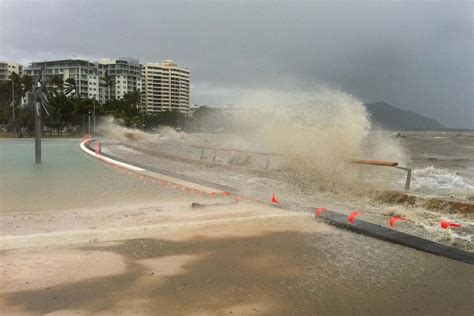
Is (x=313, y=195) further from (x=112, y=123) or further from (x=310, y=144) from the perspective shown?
(x=112, y=123)

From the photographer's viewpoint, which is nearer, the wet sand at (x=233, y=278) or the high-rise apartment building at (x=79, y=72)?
the wet sand at (x=233, y=278)

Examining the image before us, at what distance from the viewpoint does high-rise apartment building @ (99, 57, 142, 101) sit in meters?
145

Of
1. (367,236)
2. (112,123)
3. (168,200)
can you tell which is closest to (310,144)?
(168,200)

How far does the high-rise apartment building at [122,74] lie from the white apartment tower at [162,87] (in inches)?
163

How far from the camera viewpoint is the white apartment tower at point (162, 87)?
153125mm

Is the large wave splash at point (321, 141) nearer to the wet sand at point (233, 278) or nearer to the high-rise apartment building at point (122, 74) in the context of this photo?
the wet sand at point (233, 278)

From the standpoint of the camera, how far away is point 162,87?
156 meters

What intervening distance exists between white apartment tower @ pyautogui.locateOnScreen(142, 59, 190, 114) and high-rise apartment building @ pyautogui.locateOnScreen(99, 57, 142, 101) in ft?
13.6

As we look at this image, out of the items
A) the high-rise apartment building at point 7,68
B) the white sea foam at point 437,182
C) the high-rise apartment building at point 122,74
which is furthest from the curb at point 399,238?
the high-rise apartment building at point 7,68

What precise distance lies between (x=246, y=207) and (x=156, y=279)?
363cm

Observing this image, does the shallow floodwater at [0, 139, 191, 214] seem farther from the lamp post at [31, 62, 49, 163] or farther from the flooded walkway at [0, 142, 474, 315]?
the lamp post at [31, 62, 49, 163]

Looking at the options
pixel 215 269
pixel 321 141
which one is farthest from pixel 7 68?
pixel 215 269

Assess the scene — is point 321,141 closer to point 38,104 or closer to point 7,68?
point 38,104

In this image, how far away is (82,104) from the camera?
79.3 meters
